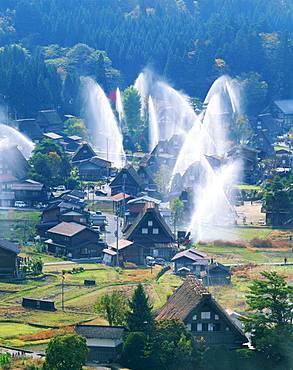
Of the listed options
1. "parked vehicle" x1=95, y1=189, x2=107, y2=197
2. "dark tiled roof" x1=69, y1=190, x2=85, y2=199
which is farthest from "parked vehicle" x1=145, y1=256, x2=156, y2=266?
"parked vehicle" x1=95, y1=189, x2=107, y2=197

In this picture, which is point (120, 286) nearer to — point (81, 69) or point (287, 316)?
point (287, 316)

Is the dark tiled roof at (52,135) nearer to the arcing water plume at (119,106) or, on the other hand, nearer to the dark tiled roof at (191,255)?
the arcing water plume at (119,106)

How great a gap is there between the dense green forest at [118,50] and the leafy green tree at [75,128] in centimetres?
238

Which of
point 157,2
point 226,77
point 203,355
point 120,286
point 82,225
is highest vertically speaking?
point 157,2

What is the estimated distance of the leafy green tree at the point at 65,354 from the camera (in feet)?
108

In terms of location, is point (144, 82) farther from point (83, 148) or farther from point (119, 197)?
point (119, 197)

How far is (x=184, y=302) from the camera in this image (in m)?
37.1

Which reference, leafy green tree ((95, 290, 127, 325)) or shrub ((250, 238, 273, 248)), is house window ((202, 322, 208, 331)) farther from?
shrub ((250, 238, 273, 248))

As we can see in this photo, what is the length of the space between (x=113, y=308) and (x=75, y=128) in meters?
44.6

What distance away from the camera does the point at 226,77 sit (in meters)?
99.9

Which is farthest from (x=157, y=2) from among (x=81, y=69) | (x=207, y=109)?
→ (x=207, y=109)

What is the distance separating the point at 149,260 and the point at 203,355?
56.7 feet

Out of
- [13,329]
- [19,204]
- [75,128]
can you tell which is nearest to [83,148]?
[75,128]

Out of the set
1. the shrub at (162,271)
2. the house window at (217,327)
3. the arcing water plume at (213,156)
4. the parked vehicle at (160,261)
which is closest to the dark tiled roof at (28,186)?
the arcing water plume at (213,156)
